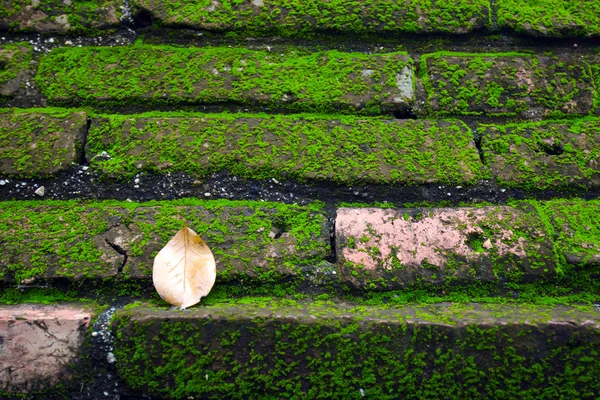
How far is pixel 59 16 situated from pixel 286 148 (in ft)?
1.97

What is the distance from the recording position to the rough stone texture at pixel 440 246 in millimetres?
812

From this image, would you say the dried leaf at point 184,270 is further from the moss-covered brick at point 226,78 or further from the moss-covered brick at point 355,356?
the moss-covered brick at point 226,78

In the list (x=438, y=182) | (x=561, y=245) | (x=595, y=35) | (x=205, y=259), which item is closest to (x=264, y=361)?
(x=205, y=259)

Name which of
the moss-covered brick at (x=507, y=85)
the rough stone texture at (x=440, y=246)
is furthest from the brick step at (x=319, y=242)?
the moss-covered brick at (x=507, y=85)

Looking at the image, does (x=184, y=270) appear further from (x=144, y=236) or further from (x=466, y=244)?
(x=466, y=244)

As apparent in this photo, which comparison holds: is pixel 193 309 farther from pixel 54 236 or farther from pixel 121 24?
pixel 121 24

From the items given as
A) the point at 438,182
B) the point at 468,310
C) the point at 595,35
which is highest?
the point at 595,35

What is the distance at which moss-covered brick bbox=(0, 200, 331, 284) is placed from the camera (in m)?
0.81

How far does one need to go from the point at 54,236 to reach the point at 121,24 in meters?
0.50

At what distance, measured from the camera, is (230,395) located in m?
0.73

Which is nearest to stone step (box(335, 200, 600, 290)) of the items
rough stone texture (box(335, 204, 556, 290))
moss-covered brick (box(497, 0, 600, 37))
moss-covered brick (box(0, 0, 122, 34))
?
rough stone texture (box(335, 204, 556, 290))

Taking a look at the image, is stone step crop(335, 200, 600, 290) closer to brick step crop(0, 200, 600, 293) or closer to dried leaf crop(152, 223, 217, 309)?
brick step crop(0, 200, 600, 293)

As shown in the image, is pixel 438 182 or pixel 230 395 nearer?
pixel 230 395

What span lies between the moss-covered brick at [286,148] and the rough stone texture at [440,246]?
8 cm
